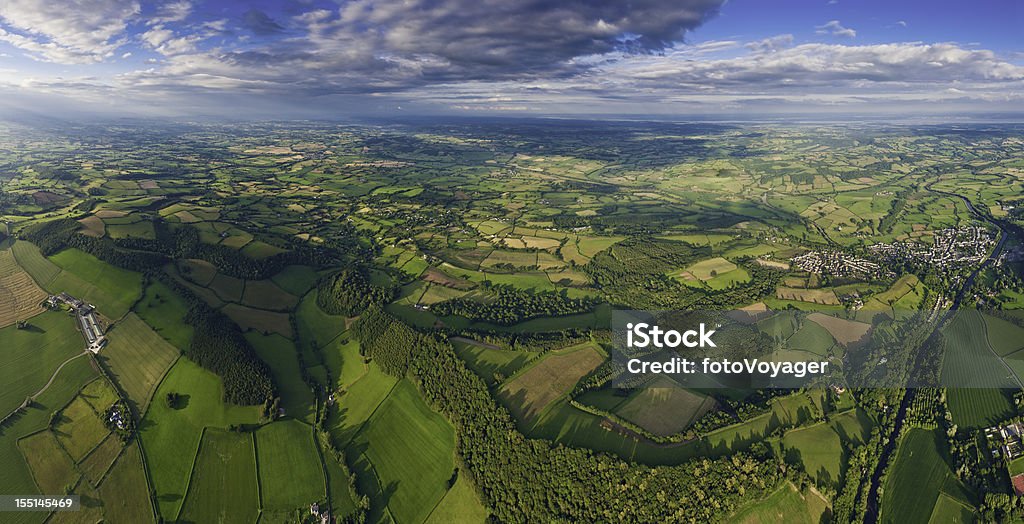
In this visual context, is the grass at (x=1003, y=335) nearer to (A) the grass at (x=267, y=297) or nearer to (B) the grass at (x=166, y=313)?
(A) the grass at (x=267, y=297)

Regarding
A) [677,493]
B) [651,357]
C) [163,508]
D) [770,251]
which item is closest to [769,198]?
[770,251]

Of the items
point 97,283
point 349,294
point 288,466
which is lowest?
point 288,466

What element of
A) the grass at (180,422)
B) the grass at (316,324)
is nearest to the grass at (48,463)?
the grass at (180,422)

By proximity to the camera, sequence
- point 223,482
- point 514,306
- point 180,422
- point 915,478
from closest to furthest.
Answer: point 915,478 → point 223,482 → point 180,422 → point 514,306

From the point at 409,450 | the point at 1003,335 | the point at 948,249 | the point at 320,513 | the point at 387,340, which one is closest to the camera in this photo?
the point at 320,513

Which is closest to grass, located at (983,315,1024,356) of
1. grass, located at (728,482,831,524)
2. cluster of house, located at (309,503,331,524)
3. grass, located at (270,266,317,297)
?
grass, located at (728,482,831,524)

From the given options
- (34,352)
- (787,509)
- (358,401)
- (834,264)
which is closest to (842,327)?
(834,264)

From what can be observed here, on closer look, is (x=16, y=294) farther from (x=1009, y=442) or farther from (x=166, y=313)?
(x=1009, y=442)

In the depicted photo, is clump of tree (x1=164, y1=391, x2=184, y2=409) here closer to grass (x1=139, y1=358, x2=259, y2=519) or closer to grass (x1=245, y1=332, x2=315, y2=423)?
grass (x1=139, y1=358, x2=259, y2=519)

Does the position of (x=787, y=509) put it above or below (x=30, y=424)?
below
